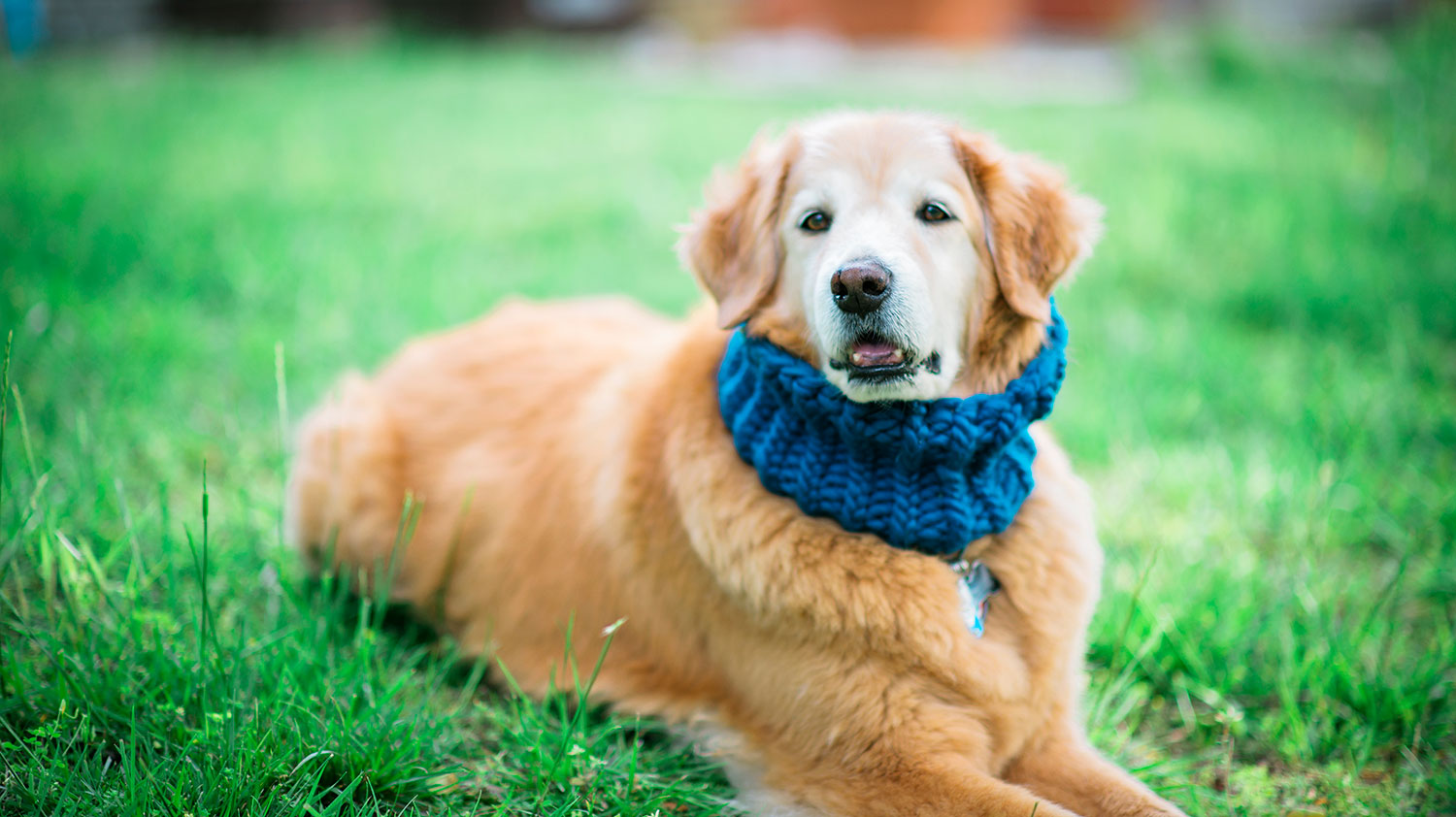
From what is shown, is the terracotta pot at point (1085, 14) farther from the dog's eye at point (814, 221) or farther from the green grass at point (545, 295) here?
the dog's eye at point (814, 221)

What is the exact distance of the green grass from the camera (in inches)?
83.2

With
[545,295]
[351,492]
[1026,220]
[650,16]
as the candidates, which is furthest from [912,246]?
[650,16]

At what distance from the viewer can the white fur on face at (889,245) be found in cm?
206

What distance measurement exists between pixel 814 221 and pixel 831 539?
2.46 feet

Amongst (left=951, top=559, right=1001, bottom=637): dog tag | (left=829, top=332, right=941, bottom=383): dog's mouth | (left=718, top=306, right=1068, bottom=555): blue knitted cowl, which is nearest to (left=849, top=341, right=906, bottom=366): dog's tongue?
(left=829, top=332, right=941, bottom=383): dog's mouth

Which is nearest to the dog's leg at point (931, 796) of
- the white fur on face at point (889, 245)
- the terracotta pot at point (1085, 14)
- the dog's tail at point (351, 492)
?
the white fur on face at point (889, 245)

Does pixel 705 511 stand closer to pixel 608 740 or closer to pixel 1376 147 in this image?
pixel 608 740

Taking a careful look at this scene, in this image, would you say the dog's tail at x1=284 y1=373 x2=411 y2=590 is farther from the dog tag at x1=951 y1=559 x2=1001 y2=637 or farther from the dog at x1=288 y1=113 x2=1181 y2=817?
the dog tag at x1=951 y1=559 x2=1001 y2=637

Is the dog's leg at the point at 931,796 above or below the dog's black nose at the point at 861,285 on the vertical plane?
below

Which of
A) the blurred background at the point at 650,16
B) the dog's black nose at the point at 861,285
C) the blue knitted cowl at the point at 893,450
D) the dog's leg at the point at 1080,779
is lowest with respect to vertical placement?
the dog's leg at the point at 1080,779

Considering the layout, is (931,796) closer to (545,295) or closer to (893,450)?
(893,450)

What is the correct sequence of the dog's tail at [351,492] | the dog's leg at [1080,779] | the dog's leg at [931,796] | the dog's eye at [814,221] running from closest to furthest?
the dog's leg at [931,796] < the dog's leg at [1080,779] < the dog's eye at [814,221] < the dog's tail at [351,492]

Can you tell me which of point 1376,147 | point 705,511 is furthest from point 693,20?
point 705,511

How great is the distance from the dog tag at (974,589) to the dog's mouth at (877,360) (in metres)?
0.48
